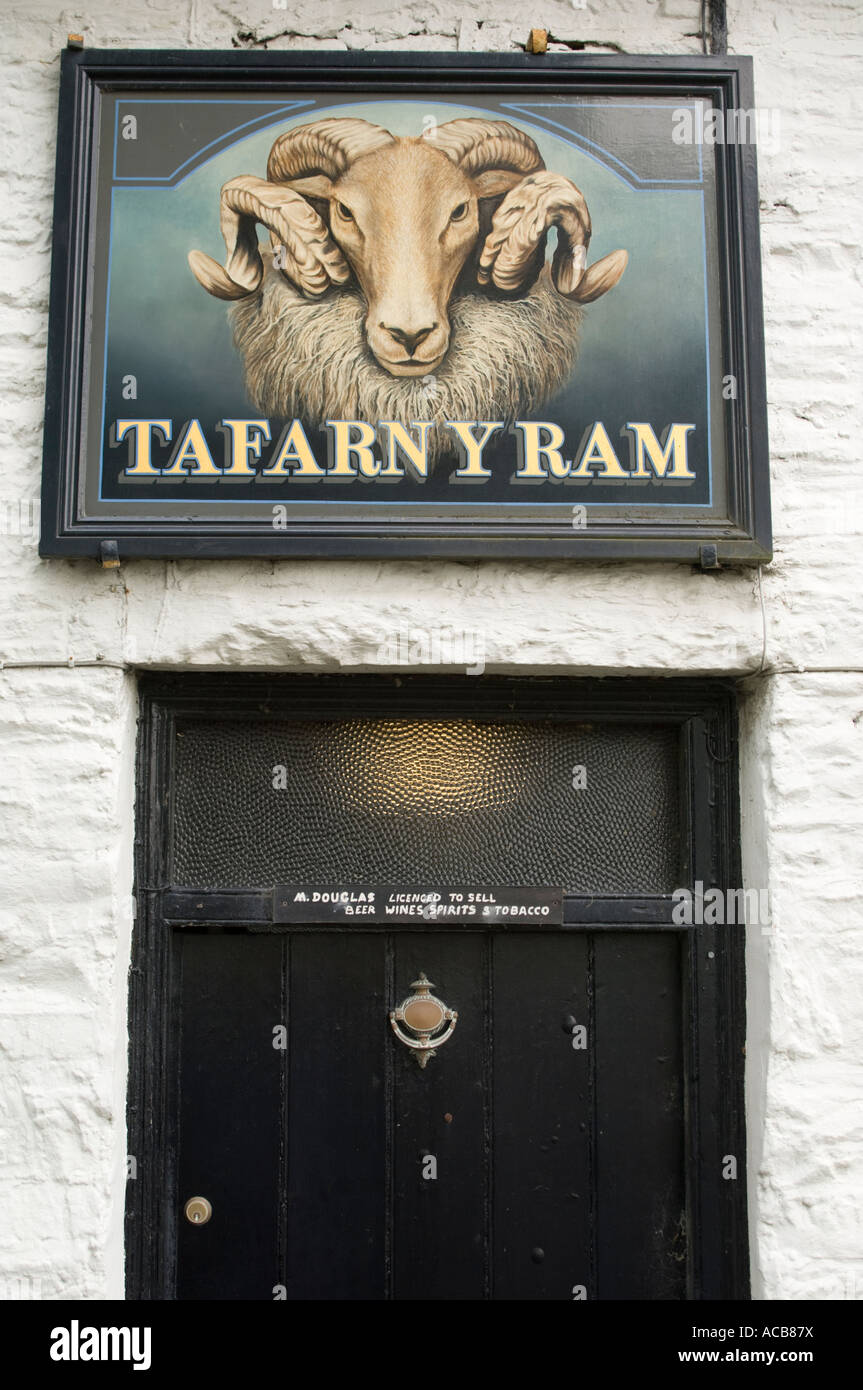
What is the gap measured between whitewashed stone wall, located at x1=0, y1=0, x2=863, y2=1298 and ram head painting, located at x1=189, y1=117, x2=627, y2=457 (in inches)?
13.3

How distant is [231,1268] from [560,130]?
10.0 ft

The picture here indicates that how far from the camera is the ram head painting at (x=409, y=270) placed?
99.7 inches

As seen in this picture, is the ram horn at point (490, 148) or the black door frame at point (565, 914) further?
the ram horn at point (490, 148)

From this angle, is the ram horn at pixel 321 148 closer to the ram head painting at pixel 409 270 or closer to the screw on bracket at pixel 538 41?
the ram head painting at pixel 409 270

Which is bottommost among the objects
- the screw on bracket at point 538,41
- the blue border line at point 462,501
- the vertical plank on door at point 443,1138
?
the vertical plank on door at point 443,1138

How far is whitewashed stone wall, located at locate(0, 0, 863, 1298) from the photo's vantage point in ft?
7.58

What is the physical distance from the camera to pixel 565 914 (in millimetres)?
2553

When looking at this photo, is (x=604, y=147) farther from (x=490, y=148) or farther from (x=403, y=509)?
(x=403, y=509)

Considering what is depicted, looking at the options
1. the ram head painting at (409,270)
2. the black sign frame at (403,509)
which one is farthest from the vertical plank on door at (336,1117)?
the ram head painting at (409,270)

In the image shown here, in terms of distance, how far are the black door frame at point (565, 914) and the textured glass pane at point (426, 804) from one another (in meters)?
0.05

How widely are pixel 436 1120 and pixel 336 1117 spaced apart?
0.26m

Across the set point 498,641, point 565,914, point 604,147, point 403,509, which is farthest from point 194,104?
point 565,914

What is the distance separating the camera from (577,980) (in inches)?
101
